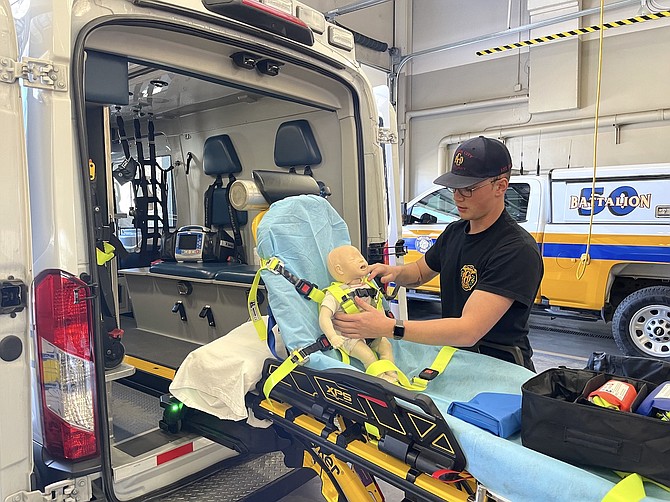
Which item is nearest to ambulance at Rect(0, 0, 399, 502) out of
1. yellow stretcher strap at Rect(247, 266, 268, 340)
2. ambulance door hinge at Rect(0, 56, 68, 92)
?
ambulance door hinge at Rect(0, 56, 68, 92)

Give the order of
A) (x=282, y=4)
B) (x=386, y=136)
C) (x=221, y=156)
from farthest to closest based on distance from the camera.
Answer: (x=221, y=156) → (x=386, y=136) → (x=282, y=4)

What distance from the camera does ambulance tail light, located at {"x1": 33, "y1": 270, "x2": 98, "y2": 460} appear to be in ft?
5.43

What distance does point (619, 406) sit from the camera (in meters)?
1.38

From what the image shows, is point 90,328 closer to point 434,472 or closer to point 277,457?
point 434,472

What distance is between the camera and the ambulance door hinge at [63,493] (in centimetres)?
159

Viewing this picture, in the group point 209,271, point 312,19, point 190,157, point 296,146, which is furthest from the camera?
point 190,157

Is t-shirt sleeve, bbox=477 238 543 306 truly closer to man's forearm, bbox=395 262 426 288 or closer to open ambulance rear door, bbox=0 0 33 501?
man's forearm, bbox=395 262 426 288

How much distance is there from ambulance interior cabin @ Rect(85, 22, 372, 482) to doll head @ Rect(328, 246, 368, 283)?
2.88ft

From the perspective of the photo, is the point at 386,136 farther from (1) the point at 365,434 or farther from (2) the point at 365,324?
(1) the point at 365,434

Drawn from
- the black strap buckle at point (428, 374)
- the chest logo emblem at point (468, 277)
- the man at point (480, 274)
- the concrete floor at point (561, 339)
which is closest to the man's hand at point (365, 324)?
the man at point (480, 274)

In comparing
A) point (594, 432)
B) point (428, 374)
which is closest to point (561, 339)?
point (428, 374)

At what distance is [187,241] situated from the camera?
529cm

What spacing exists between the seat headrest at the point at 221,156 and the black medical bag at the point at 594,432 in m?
4.19

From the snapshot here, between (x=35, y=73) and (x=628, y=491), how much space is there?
1.94 m
